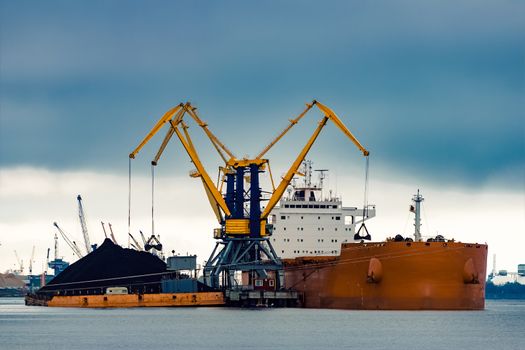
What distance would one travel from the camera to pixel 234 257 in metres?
88.4

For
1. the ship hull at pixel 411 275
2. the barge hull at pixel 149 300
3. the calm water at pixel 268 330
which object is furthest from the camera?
the barge hull at pixel 149 300

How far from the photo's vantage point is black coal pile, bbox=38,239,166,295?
9312 cm

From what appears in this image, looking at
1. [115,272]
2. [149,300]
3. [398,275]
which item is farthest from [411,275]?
[115,272]

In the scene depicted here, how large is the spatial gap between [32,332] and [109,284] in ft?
91.1

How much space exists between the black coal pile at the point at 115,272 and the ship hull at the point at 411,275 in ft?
67.9

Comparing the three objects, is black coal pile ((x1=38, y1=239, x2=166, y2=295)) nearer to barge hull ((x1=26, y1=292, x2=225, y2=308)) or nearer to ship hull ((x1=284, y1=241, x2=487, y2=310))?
barge hull ((x1=26, y1=292, x2=225, y2=308))

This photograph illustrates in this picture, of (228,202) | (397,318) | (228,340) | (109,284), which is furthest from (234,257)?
(228,340)

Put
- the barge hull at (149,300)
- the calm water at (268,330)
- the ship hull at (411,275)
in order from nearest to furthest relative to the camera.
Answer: the calm water at (268,330)
the ship hull at (411,275)
the barge hull at (149,300)

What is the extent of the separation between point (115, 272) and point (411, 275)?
29079 mm

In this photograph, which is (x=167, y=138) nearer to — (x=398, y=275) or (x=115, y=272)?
(x=115, y=272)

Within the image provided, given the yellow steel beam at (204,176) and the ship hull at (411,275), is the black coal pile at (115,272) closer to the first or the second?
the yellow steel beam at (204,176)

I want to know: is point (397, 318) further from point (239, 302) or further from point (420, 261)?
point (239, 302)

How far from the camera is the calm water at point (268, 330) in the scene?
55125mm

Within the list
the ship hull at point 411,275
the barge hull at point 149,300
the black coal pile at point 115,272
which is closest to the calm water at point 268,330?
the ship hull at point 411,275
